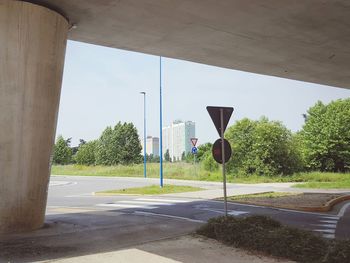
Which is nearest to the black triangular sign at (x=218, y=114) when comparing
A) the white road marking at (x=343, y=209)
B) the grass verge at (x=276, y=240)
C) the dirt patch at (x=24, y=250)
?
the grass verge at (x=276, y=240)

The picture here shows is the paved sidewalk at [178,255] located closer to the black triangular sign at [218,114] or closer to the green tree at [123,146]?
the black triangular sign at [218,114]

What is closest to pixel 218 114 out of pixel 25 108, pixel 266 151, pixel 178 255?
pixel 178 255

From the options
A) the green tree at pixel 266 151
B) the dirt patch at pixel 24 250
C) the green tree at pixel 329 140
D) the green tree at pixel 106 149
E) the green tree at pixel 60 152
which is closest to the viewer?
the dirt patch at pixel 24 250

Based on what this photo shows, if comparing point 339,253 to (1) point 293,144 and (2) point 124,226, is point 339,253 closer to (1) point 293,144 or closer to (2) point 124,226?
(2) point 124,226

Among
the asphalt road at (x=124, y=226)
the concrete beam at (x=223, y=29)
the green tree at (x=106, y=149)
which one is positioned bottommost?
the asphalt road at (x=124, y=226)

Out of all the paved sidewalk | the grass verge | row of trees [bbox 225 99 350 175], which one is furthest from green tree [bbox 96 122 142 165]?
the paved sidewalk

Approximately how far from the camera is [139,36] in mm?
12109

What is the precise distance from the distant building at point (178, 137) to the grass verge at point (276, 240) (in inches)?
4087

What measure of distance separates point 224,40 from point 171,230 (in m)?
6.29

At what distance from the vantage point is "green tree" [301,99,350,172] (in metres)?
35.7

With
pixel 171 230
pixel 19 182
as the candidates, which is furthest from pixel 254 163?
pixel 19 182

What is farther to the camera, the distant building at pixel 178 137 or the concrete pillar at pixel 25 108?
the distant building at pixel 178 137

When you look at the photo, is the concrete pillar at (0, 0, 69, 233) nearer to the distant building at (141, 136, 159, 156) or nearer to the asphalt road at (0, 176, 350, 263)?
the asphalt road at (0, 176, 350, 263)

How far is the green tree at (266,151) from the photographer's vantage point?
33.4m
